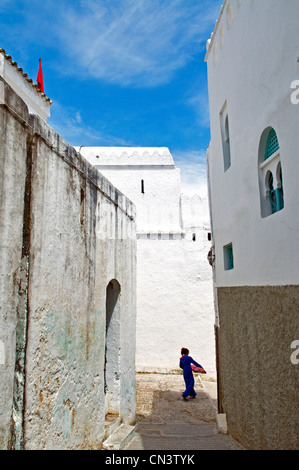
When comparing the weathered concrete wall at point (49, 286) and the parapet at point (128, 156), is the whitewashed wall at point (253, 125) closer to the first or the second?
the weathered concrete wall at point (49, 286)

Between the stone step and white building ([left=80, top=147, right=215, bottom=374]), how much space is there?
18.5 ft

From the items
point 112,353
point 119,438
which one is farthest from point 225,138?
point 119,438

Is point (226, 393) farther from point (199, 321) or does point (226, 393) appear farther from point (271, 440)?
point (199, 321)

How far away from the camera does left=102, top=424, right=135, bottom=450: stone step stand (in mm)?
4273

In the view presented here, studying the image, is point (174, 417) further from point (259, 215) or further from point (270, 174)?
point (270, 174)

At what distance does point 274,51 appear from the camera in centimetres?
364

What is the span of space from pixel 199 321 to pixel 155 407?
13.0 ft

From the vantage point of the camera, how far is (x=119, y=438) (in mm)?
4527

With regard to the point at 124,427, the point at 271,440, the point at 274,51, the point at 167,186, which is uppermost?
the point at 167,186

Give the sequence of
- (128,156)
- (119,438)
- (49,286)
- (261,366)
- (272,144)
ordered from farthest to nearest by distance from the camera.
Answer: (128,156)
(119,438)
(261,366)
(272,144)
(49,286)

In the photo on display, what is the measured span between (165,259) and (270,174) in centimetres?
758

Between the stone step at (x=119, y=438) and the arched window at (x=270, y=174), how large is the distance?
126 inches

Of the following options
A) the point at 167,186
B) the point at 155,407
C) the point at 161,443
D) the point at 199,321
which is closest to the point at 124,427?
the point at 161,443
